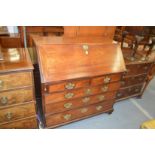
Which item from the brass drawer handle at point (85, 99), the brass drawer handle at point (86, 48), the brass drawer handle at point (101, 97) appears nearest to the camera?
the brass drawer handle at point (86, 48)

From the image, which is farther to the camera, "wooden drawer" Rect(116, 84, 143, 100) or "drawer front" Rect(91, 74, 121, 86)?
"wooden drawer" Rect(116, 84, 143, 100)

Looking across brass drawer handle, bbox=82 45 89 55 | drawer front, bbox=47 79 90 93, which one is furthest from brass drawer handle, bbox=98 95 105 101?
brass drawer handle, bbox=82 45 89 55

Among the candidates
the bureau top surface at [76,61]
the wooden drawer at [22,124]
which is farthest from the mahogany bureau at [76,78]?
the wooden drawer at [22,124]

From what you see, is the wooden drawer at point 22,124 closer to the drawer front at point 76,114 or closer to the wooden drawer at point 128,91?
the drawer front at point 76,114

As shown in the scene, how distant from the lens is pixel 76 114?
1.81m

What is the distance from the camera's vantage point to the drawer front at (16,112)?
4.48ft

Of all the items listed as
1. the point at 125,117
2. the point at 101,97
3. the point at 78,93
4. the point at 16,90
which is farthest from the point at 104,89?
the point at 16,90

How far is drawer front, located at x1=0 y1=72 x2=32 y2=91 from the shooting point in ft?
3.84

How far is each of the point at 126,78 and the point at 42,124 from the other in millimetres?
1406

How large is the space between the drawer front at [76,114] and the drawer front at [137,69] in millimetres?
553

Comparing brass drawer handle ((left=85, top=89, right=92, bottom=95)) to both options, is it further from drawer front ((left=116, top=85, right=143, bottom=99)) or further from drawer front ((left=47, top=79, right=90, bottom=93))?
drawer front ((left=116, top=85, right=143, bottom=99))

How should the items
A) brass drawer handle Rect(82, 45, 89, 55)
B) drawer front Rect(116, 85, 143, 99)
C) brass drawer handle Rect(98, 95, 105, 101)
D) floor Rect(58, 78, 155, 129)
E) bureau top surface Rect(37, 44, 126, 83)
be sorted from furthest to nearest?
drawer front Rect(116, 85, 143, 99) → floor Rect(58, 78, 155, 129) → brass drawer handle Rect(98, 95, 105, 101) → brass drawer handle Rect(82, 45, 89, 55) → bureau top surface Rect(37, 44, 126, 83)

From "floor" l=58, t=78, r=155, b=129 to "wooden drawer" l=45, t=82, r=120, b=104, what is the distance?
0.52 m
